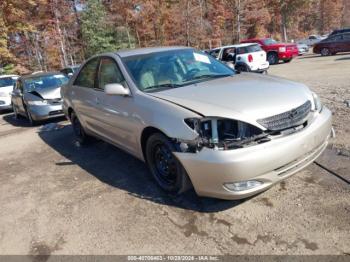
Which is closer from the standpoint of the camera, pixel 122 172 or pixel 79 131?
pixel 122 172

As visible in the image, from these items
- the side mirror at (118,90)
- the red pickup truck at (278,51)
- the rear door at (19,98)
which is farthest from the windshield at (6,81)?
the red pickup truck at (278,51)

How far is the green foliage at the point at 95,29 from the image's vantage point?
31750 millimetres

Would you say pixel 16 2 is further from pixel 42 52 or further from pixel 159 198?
pixel 159 198

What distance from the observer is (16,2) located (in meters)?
25.5

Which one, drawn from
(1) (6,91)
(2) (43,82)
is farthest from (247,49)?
(1) (6,91)

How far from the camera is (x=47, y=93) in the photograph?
8.91 m

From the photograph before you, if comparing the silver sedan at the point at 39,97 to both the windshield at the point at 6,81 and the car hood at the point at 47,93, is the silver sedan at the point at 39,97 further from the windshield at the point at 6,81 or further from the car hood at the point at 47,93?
the windshield at the point at 6,81

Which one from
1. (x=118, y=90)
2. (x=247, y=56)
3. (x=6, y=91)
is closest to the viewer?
(x=118, y=90)

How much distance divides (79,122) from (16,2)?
948 inches

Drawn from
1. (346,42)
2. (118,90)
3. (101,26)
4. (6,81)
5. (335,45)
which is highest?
(101,26)

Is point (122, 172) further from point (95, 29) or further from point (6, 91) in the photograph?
point (95, 29)

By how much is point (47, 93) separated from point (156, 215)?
662 cm

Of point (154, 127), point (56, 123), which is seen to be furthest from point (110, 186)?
point (56, 123)

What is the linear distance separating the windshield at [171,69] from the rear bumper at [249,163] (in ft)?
3.84
